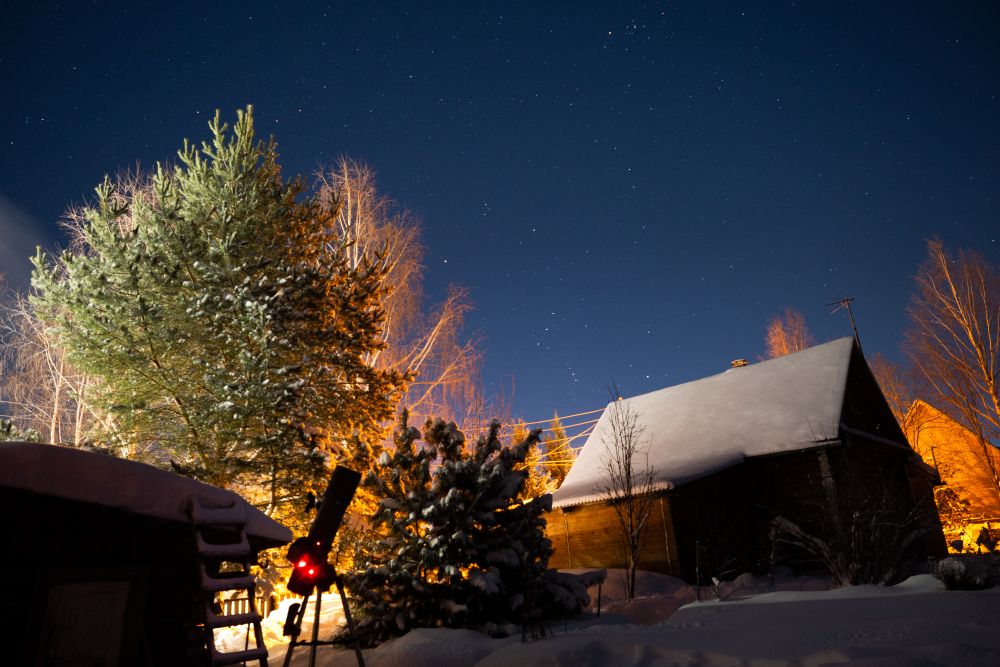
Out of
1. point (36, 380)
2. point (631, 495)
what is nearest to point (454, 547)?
point (631, 495)

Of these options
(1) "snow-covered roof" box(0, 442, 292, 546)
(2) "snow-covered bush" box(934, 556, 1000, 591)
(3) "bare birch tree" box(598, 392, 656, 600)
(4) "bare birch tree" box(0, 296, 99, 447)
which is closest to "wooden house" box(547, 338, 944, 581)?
(3) "bare birch tree" box(598, 392, 656, 600)

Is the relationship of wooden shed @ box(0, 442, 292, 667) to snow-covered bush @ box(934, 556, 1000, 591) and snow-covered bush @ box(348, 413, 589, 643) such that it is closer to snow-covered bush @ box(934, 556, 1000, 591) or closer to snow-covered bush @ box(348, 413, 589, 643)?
snow-covered bush @ box(348, 413, 589, 643)

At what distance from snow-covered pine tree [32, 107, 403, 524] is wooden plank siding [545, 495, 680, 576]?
7996 millimetres

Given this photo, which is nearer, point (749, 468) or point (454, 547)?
point (454, 547)

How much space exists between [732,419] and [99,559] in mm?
17814

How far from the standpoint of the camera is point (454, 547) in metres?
10.0

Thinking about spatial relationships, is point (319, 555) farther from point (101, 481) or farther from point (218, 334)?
point (218, 334)

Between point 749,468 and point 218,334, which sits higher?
point 218,334

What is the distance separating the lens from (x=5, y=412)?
2428cm

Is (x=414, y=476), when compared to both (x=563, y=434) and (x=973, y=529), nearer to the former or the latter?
(x=973, y=529)

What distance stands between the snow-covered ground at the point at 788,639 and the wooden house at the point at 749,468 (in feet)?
25.1

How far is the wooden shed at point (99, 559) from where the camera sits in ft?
21.5

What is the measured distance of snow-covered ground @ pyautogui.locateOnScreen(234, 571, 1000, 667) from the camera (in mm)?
4531

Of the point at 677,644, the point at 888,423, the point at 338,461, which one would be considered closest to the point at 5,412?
the point at 338,461
